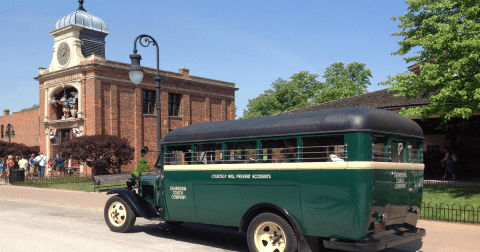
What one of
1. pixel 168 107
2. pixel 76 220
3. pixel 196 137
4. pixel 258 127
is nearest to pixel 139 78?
pixel 76 220

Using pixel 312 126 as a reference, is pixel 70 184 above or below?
below

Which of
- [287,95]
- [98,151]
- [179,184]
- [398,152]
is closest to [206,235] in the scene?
[179,184]

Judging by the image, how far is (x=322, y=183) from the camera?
663 centimetres

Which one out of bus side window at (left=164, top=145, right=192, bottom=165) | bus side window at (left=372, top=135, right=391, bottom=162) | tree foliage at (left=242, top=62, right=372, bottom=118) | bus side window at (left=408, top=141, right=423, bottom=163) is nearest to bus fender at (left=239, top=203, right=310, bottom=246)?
bus side window at (left=372, top=135, right=391, bottom=162)

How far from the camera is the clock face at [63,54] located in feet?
118

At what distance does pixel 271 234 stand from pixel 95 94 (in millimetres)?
28910

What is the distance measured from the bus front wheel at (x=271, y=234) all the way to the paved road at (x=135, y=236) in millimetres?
1041

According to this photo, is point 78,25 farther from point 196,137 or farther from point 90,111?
point 196,137

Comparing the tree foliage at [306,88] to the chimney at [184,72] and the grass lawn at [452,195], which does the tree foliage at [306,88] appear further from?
the grass lawn at [452,195]

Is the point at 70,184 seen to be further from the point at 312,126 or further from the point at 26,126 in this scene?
the point at 26,126

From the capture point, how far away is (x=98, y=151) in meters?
29.9

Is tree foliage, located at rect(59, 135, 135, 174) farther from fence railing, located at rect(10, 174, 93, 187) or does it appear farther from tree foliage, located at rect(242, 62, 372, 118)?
tree foliage, located at rect(242, 62, 372, 118)

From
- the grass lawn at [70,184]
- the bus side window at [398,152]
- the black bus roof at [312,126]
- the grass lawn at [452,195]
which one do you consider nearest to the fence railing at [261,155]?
the black bus roof at [312,126]

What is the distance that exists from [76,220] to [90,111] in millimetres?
22804
